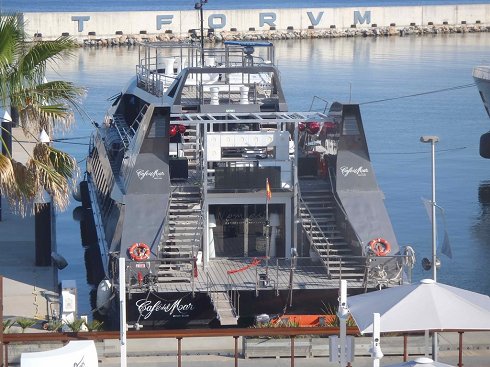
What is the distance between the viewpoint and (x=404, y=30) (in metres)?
115

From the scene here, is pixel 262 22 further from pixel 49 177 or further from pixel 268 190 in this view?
pixel 49 177

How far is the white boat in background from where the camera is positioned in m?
27.0

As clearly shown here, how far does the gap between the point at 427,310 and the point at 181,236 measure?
14316 millimetres

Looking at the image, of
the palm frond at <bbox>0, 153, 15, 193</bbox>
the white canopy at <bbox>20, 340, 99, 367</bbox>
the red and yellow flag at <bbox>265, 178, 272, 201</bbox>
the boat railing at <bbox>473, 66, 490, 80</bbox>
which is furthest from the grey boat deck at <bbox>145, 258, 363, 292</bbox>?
the boat railing at <bbox>473, 66, 490, 80</bbox>

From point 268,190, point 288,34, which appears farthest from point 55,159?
point 288,34

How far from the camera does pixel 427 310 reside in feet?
49.3

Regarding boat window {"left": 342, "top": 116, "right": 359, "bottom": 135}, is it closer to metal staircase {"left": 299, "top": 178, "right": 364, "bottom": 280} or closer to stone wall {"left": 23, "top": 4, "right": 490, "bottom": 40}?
metal staircase {"left": 299, "top": 178, "right": 364, "bottom": 280}

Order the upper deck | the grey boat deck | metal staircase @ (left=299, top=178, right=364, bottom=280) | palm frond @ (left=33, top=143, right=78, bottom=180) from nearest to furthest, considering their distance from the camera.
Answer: palm frond @ (left=33, top=143, right=78, bottom=180), the grey boat deck, metal staircase @ (left=299, top=178, right=364, bottom=280), the upper deck

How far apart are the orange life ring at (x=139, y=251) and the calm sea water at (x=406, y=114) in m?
4.75

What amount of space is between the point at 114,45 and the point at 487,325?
92.8 metres

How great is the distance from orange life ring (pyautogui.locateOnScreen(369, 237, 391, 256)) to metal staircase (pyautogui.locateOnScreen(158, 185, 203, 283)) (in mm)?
3981

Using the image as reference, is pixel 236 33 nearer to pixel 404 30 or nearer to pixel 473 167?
pixel 404 30

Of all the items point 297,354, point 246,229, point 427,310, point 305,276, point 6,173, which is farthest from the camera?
point 246,229

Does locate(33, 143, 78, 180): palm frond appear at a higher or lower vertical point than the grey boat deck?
higher
